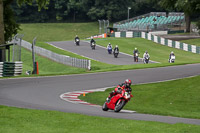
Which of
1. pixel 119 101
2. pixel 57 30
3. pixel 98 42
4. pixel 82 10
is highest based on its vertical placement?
pixel 82 10

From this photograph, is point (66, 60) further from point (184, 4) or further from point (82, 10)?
point (82, 10)

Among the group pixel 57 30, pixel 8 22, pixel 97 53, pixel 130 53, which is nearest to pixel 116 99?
pixel 8 22

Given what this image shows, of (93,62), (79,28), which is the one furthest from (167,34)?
(93,62)

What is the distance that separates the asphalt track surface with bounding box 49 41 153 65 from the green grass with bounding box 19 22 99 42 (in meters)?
29.1

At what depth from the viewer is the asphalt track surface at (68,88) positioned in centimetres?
1552

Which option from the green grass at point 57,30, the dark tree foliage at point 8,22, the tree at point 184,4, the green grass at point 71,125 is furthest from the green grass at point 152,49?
the green grass at point 71,125

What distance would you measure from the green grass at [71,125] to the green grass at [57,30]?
79999 millimetres

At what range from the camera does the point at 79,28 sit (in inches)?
4035

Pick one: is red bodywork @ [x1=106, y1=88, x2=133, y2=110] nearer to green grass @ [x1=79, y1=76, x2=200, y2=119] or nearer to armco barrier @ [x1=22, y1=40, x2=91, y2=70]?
green grass @ [x1=79, y1=76, x2=200, y2=119]

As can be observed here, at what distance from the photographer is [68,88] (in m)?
23.7

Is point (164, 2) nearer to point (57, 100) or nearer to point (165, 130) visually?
point (57, 100)

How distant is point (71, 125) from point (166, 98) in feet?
29.8

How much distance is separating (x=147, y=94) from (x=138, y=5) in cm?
9236

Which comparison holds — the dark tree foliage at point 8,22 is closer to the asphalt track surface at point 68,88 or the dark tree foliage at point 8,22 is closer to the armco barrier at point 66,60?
the armco barrier at point 66,60
